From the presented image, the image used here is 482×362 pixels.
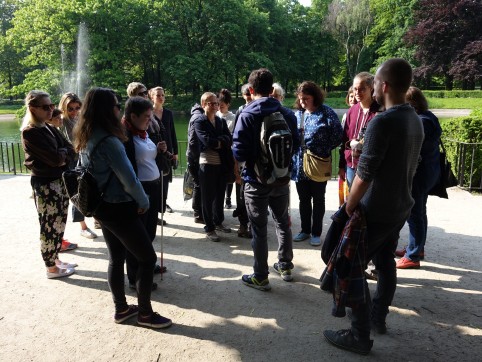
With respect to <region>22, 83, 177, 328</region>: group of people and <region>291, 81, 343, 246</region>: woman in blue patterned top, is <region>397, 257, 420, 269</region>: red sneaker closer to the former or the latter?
<region>291, 81, 343, 246</region>: woman in blue patterned top

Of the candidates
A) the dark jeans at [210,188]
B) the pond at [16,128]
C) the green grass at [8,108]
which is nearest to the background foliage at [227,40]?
the green grass at [8,108]

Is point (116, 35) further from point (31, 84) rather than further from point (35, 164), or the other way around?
point (35, 164)

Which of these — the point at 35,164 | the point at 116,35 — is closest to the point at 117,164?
the point at 35,164

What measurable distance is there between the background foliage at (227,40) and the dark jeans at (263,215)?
88.6 ft

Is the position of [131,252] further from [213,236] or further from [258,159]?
[213,236]

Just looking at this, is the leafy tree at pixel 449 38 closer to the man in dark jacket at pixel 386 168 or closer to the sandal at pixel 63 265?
the man in dark jacket at pixel 386 168

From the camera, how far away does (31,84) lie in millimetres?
26594

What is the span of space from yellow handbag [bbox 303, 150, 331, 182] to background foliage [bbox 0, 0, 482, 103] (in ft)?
86.2

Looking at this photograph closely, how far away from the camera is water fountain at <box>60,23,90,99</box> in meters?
27.9

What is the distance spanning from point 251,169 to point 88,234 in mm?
2868

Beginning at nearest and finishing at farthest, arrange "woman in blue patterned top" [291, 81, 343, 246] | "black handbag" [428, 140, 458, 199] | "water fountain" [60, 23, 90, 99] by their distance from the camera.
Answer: "black handbag" [428, 140, 458, 199] → "woman in blue patterned top" [291, 81, 343, 246] → "water fountain" [60, 23, 90, 99]

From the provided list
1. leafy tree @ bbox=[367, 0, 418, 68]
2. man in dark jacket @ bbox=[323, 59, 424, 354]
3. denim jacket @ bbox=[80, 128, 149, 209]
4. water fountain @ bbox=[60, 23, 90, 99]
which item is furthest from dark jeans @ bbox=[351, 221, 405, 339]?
leafy tree @ bbox=[367, 0, 418, 68]

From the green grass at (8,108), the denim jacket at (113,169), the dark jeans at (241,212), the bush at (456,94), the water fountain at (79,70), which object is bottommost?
the dark jeans at (241,212)

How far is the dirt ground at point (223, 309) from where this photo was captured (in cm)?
289
